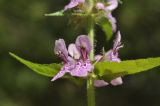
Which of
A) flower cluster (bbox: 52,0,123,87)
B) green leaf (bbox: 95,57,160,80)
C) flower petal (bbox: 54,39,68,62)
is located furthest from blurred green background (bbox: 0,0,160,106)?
green leaf (bbox: 95,57,160,80)

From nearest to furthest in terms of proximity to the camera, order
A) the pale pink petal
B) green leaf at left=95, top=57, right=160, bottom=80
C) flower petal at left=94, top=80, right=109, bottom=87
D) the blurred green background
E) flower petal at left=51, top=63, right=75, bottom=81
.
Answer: green leaf at left=95, top=57, right=160, bottom=80, flower petal at left=51, top=63, right=75, bottom=81, flower petal at left=94, top=80, right=109, bottom=87, the pale pink petal, the blurred green background

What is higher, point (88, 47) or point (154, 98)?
point (88, 47)

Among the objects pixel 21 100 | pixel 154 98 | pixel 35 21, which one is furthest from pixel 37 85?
pixel 154 98

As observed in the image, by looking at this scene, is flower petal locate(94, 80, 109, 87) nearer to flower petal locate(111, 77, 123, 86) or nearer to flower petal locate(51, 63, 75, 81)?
flower petal locate(111, 77, 123, 86)

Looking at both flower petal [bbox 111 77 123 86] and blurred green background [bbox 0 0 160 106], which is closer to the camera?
flower petal [bbox 111 77 123 86]

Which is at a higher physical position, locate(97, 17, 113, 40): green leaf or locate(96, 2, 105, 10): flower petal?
locate(96, 2, 105, 10): flower petal

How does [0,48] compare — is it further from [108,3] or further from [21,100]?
[108,3]
